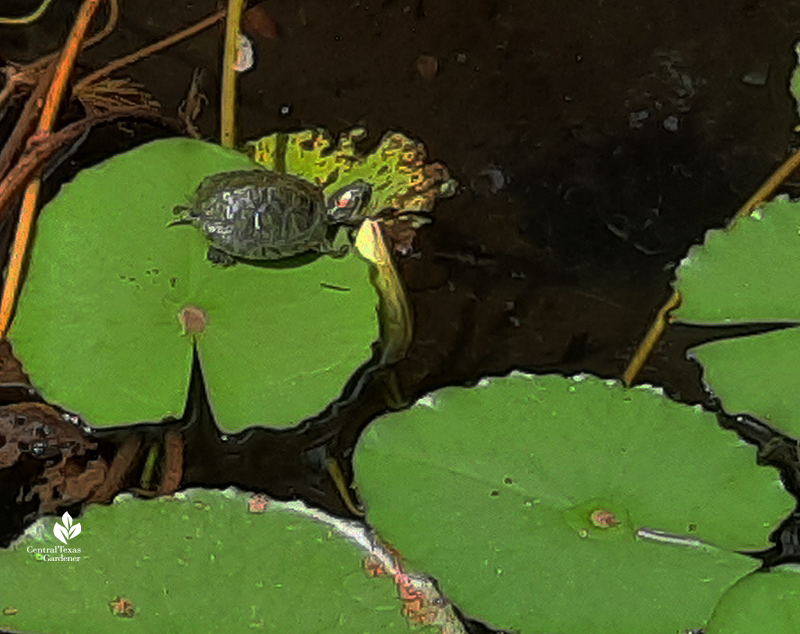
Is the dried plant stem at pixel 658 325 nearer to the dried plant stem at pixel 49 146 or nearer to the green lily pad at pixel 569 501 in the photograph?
the green lily pad at pixel 569 501

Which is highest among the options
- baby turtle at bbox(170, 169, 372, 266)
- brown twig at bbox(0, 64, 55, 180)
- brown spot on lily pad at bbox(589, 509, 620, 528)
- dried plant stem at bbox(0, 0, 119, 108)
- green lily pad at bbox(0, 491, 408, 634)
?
dried plant stem at bbox(0, 0, 119, 108)

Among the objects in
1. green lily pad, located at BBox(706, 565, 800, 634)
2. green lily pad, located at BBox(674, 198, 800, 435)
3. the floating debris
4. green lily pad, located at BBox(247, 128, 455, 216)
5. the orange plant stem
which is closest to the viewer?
green lily pad, located at BBox(706, 565, 800, 634)

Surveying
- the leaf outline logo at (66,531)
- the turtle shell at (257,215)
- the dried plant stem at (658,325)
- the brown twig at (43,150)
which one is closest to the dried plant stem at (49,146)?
the brown twig at (43,150)

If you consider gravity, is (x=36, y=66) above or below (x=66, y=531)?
above

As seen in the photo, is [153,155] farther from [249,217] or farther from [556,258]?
[556,258]

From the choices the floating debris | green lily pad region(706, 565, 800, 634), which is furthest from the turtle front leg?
green lily pad region(706, 565, 800, 634)

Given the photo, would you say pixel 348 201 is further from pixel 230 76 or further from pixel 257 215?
pixel 230 76

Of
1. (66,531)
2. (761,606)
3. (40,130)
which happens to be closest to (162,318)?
(66,531)

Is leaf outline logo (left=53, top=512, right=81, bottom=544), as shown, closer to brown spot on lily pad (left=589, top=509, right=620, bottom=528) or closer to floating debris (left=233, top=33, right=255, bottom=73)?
brown spot on lily pad (left=589, top=509, right=620, bottom=528)
